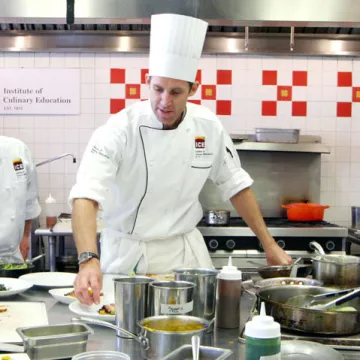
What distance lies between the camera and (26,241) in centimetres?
428

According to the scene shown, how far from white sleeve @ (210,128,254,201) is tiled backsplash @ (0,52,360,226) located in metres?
2.01

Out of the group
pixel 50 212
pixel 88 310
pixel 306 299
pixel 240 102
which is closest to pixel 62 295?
pixel 88 310

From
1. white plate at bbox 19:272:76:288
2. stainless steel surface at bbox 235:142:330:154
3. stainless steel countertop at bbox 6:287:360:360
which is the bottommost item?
stainless steel countertop at bbox 6:287:360:360

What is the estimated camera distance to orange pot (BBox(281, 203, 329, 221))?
181 inches

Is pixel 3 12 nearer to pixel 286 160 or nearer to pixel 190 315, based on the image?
pixel 190 315

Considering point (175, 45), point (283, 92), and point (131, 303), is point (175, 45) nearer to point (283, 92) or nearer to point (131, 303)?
point (131, 303)

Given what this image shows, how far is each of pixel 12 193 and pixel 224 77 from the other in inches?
78.3

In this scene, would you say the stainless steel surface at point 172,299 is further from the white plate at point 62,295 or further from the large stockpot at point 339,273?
the large stockpot at point 339,273

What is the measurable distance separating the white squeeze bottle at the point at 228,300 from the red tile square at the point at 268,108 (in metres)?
3.30

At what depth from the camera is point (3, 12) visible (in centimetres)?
283

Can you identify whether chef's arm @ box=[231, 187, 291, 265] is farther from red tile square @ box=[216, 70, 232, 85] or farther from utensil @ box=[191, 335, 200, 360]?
red tile square @ box=[216, 70, 232, 85]

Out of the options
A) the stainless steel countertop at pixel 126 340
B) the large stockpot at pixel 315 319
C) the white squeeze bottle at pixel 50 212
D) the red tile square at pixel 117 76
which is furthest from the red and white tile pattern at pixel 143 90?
the large stockpot at pixel 315 319

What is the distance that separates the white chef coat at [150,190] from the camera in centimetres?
276

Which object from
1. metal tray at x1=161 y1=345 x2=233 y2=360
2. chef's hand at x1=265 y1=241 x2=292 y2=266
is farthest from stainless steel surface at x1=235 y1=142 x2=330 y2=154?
metal tray at x1=161 y1=345 x2=233 y2=360
